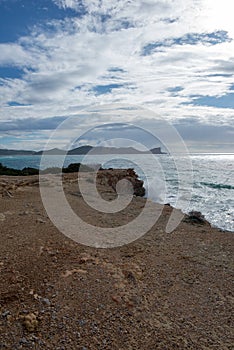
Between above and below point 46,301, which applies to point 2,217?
above

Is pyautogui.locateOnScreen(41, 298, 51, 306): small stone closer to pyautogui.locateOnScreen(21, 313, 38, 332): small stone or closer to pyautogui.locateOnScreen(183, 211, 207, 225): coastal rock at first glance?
pyautogui.locateOnScreen(21, 313, 38, 332): small stone

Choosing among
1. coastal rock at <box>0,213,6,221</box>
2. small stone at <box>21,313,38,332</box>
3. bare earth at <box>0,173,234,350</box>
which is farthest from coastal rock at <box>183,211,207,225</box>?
small stone at <box>21,313,38,332</box>

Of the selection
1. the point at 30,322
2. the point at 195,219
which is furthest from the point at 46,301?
the point at 195,219

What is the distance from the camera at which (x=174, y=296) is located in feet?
15.1

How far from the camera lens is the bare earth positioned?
3598mm

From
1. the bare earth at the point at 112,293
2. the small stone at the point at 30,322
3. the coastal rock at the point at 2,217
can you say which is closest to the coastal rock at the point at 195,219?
the bare earth at the point at 112,293

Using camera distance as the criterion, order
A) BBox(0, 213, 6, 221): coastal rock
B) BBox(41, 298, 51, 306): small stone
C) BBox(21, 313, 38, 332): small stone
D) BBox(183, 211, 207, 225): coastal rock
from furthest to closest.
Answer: BBox(183, 211, 207, 225): coastal rock
BBox(0, 213, 6, 221): coastal rock
BBox(41, 298, 51, 306): small stone
BBox(21, 313, 38, 332): small stone

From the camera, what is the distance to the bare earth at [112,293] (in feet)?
11.8

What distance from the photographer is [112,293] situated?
4480 millimetres

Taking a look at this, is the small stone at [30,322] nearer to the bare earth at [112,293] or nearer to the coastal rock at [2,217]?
the bare earth at [112,293]

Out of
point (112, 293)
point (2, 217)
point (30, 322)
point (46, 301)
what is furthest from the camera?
point (2, 217)

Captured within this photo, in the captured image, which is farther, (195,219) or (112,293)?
(195,219)

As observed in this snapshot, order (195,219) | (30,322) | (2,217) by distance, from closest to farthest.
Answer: (30,322)
(2,217)
(195,219)

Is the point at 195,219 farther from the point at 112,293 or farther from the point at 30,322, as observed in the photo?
the point at 30,322
